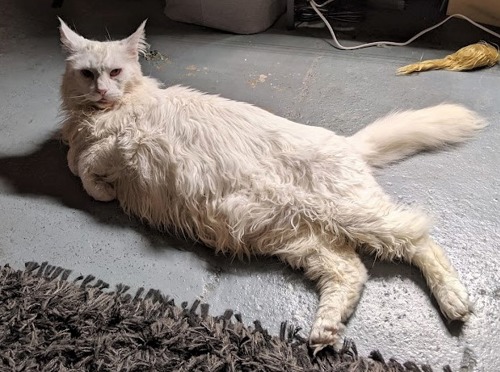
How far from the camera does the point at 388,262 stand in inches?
73.6

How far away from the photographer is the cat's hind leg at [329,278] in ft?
5.43

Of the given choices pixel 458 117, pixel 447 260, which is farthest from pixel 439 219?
pixel 458 117

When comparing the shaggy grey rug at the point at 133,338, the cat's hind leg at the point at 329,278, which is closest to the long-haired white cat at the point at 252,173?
the cat's hind leg at the point at 329,278

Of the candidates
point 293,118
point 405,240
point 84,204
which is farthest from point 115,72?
point 405,240

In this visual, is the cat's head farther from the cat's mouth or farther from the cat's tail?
the cat's tail

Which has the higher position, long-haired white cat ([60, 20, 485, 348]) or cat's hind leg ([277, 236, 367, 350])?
long-haired white cat ([60, 20, 485, 348])

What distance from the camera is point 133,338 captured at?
1.69 meters

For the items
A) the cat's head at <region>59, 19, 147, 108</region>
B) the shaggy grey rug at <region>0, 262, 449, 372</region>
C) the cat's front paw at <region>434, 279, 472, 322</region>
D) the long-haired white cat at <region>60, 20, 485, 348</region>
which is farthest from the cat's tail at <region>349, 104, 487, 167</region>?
the cat's head at <region>59, 19, 147, 108</region>

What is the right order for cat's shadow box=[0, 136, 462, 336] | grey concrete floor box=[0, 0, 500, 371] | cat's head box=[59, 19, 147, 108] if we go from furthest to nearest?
cat's head box=[59, 19, 147, 108] < cat's shadow box=[0, 136, 462, 336] < grey concrete floor box=[0, 0, 500, 371]

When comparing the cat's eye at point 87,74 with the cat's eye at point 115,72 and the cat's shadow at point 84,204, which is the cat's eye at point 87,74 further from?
the cat's shadow at point 84,204

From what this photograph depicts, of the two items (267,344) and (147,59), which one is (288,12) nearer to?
(147,59)

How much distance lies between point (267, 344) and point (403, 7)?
2437 mm

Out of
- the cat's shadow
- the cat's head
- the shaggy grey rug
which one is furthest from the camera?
the cat's head

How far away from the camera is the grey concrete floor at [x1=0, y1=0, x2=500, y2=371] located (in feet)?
5.73
